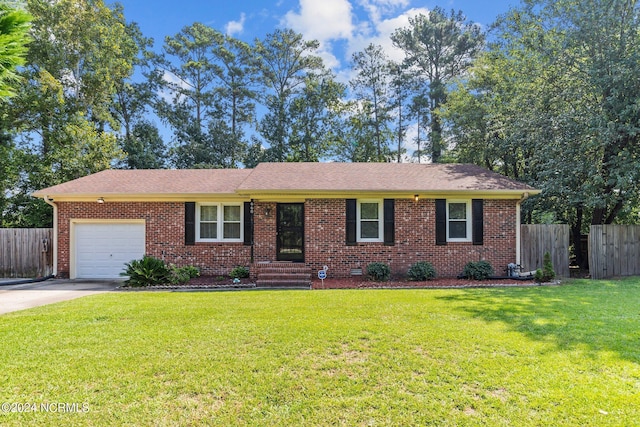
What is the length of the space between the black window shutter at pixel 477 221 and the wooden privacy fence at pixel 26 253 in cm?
1451

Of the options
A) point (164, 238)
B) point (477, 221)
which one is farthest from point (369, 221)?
point (164, 238)

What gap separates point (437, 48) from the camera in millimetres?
27062

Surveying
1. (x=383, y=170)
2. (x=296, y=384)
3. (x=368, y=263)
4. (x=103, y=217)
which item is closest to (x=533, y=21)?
(x=383, y=170)

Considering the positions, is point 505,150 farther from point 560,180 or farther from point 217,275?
point 217,275

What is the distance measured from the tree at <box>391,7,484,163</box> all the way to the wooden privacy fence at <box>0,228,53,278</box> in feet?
76.9

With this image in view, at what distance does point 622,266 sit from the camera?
38.0 ft

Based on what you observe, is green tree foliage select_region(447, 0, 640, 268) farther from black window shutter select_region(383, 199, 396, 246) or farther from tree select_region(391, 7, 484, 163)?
tree select_region(391, 7, 484, 163)

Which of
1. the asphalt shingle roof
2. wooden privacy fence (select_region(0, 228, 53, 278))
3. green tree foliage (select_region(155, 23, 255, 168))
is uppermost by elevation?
green tree foliage (select_region(155, 23, 255, 168))

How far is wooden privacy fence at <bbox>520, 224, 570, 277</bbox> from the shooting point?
38.2ft

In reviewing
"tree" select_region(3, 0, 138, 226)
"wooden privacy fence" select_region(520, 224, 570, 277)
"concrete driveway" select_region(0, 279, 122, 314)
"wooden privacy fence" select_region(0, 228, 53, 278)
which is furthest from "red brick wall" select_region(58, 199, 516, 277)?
"tree" select_region(3, 0, 138, 226)

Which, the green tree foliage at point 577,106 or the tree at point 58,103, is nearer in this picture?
the green tree foliage at point 577,106

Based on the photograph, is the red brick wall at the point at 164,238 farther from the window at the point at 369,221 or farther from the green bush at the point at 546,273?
the green bush at the point at 546,273

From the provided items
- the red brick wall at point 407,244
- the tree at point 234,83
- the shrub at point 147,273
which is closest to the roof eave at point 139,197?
the shrub at point 147,273

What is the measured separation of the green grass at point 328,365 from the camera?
2.98 meters
